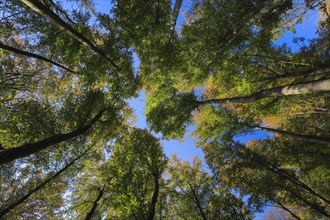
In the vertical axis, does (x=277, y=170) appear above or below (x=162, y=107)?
below

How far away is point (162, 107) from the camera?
10.9 m

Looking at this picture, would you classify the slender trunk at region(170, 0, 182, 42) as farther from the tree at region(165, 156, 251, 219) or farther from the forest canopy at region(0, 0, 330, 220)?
the tree at region(165, 156, 251, 219)

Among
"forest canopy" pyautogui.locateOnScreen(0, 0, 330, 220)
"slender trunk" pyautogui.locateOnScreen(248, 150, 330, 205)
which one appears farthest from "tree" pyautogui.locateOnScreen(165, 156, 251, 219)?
"slender trunk" pyautogui.locateOnScreen(248, 150, 330, 205)

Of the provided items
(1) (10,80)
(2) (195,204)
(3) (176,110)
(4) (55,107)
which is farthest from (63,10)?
(2) (195,204)

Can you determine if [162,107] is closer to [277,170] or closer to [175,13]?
[175,13]

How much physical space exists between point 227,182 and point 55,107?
9705 mm

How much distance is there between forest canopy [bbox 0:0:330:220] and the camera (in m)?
8.34

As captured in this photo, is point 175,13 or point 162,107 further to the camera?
point 162,107

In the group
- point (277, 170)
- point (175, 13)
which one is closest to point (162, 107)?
point (175, 13)

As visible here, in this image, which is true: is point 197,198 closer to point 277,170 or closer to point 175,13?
point 277,170

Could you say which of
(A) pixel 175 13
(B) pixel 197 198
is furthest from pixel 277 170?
(A) pixel 175 13

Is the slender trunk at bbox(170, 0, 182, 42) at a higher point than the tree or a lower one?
higher

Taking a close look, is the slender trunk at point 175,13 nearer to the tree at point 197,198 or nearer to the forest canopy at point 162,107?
the forest canopy at point 162,107

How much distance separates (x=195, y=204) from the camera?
435 inches
